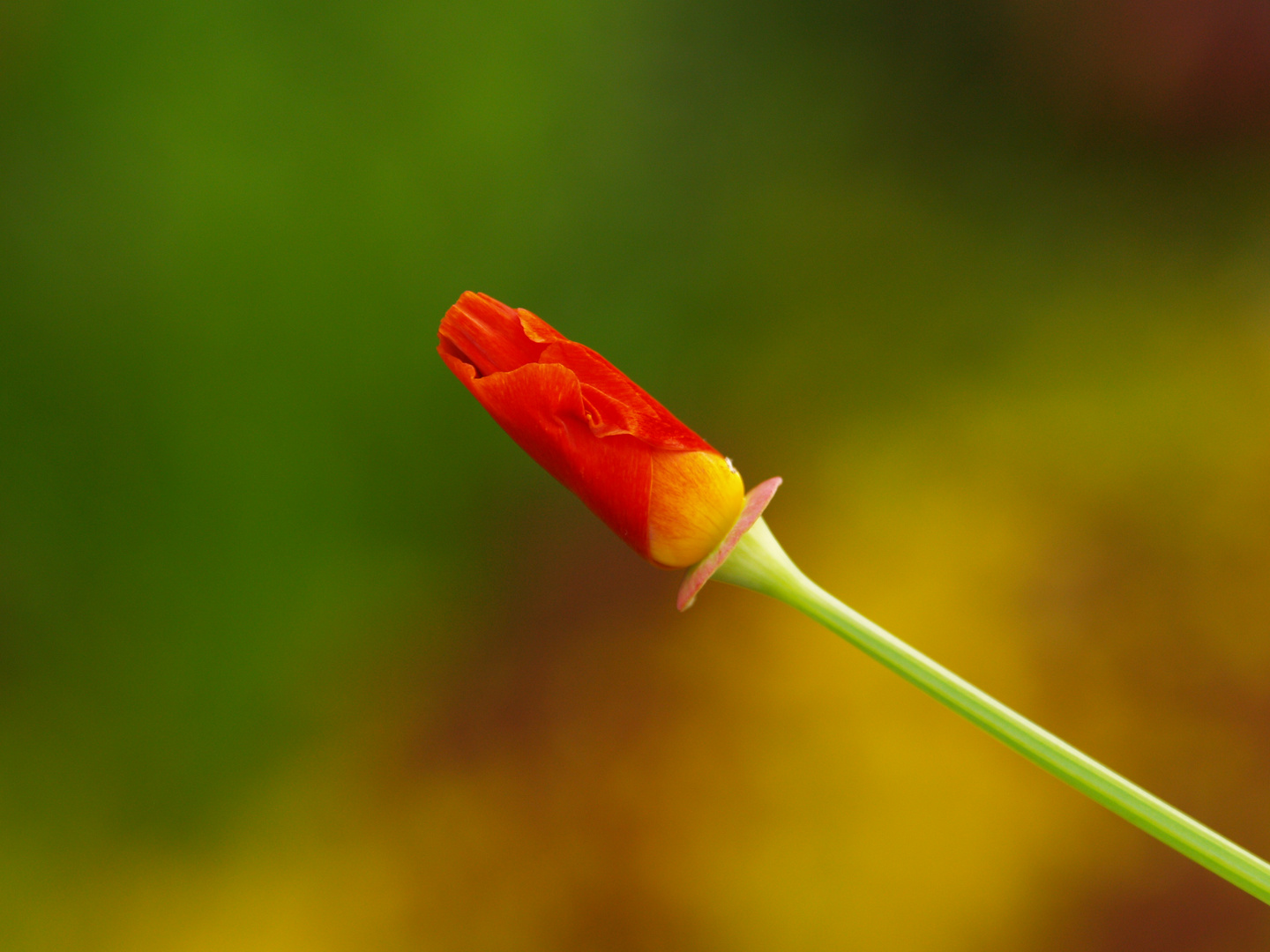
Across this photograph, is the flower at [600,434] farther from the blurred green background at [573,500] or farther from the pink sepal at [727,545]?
the blurred green background at [573,500]

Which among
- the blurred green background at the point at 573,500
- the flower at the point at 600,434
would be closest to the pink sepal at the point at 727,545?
the flower at the point at 600,434

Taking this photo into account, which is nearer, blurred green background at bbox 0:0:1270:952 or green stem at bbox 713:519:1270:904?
green stem at bbox 713:519:1270:904

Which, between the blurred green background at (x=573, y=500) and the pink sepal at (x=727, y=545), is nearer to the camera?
the pink sepal at (x=727, y=545)

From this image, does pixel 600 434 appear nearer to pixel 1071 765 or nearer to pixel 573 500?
pixel 1071 765

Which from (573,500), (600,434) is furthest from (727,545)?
(573,500)

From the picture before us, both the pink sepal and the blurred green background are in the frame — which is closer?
the pink sepal

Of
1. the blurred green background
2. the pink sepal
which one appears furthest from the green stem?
the blurred green background

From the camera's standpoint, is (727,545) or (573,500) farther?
(573,500)

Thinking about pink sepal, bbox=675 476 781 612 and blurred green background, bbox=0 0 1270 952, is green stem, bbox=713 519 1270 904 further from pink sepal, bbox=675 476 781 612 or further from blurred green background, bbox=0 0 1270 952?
blurred green background, bbox=0 0 1270 952
